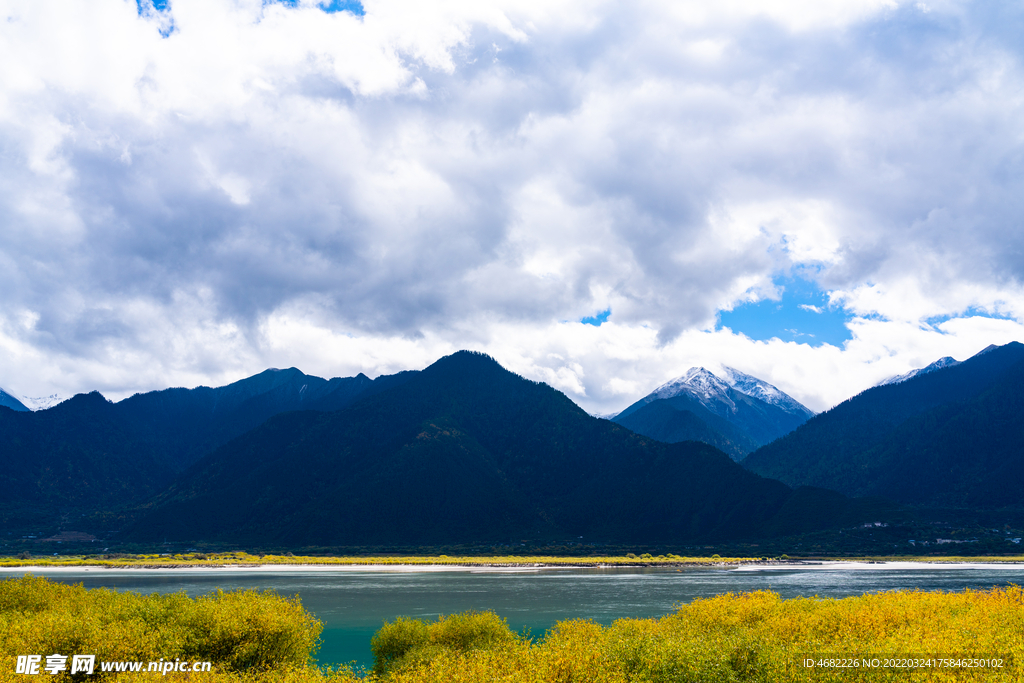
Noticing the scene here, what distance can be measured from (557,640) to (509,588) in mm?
96324

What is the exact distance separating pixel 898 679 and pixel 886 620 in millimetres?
18685

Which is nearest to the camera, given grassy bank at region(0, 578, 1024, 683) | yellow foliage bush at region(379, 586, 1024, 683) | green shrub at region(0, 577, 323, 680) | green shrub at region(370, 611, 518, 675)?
yellow foliage bush at region(379, 586, 1024, 683)

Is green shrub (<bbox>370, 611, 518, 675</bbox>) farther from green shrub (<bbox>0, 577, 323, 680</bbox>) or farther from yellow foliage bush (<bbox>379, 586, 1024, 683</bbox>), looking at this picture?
green shrub (<bbox>0, 577, 323, 680</bbox>)

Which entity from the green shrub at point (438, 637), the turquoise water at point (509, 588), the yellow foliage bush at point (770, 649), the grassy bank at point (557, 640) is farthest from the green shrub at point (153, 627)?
the turquoise water at point (509, 588)

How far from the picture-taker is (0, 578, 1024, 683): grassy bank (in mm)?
29891

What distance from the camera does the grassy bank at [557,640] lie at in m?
29.9

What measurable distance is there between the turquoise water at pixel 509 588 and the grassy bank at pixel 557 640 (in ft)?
44.9

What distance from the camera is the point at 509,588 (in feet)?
423

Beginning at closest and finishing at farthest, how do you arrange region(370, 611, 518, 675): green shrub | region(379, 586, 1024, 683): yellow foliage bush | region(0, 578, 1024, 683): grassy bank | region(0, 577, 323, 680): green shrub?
1. region(379, 586, 1024, 683): yellow foliage bush
2. region(0, 578, 1024, 683): grassy bank
3. region(0, 577, 323, 680): green shrub
4. region(370, 611, 518, 675): green shrub

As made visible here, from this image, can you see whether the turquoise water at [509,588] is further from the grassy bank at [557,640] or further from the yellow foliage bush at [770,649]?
the yellow foliage bush at [770,649]

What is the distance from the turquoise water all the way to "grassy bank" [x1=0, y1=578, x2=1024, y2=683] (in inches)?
539

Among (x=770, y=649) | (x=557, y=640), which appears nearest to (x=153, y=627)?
(x=557, y=640)

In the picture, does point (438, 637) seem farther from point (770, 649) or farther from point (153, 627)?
point (770, 649)

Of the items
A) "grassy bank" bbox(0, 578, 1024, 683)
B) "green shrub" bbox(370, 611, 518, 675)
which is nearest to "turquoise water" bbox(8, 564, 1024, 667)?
"green shrub" bbox(370, 611, 518, 675)
